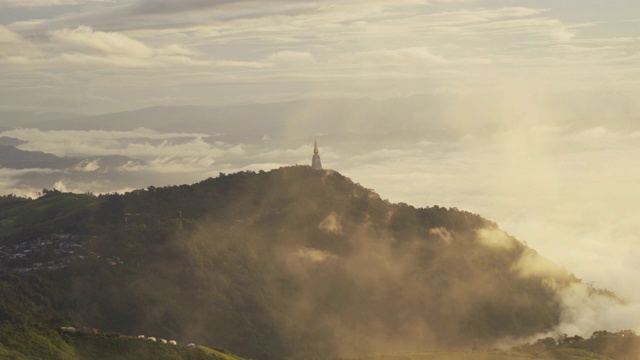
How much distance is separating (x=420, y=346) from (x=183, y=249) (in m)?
50.2

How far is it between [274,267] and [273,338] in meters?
27.7

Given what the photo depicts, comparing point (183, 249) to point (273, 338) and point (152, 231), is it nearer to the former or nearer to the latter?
point (152, 231)

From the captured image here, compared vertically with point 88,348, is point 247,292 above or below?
below

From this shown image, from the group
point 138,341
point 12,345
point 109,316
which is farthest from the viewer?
point 109,316

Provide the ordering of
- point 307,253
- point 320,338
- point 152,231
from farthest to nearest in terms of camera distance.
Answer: point 307,253
point 152,231
point 320,338

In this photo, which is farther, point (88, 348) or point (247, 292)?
point (247, 292)

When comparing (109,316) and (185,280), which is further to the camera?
(185,280)

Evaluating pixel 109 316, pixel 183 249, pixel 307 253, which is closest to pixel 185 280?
pixel 183 249

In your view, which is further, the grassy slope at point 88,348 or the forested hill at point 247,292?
the forested hill at point 247,292

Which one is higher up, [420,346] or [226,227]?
[226,227]

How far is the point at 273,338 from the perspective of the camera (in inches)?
6348

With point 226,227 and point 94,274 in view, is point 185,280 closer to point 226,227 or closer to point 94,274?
point 94,274

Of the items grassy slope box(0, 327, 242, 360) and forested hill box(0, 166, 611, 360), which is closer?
grassy slope box(0, 327, 242, 360)

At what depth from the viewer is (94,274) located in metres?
161
